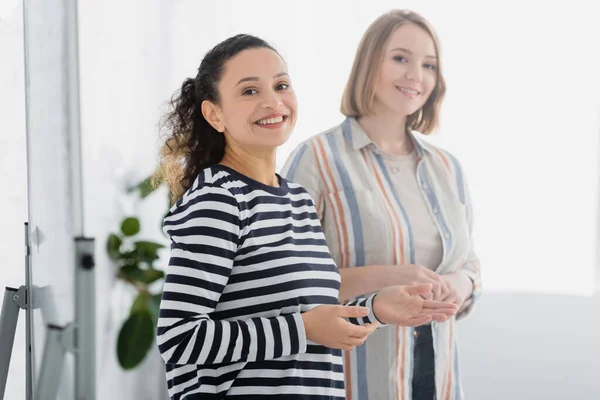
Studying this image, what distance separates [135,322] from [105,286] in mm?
116

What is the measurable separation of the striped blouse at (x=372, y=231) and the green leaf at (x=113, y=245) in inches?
13.3

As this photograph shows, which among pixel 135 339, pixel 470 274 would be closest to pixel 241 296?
pixel 135 339

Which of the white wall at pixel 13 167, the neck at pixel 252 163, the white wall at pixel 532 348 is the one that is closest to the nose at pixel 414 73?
the neck at pixel 252 163

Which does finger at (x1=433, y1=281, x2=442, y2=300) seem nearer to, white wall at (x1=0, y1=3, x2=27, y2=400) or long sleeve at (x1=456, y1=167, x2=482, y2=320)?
long sleeve at (x1=456, y1=167, x2=482, y2=320)

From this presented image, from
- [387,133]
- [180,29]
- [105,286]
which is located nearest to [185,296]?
[105,286]

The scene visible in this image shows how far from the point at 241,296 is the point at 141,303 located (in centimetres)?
55

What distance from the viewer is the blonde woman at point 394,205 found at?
1.21 meters

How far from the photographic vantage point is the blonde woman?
1206 millimetres

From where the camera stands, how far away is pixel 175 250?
79 cm

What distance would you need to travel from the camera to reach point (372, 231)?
121cm

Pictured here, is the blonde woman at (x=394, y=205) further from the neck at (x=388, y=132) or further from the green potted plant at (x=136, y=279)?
the green potted plant at (x=136, y=279)

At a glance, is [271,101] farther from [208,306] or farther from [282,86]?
[208,306]

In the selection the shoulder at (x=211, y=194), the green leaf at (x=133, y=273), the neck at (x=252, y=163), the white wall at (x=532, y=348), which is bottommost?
the white wall at (x=532, y=348)

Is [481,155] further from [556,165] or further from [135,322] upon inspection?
[135,322]
